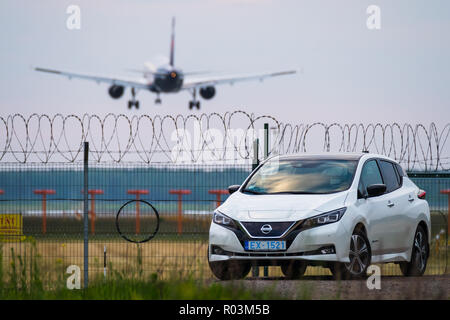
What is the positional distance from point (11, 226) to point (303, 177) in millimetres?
5449

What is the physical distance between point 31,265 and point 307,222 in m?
3.50

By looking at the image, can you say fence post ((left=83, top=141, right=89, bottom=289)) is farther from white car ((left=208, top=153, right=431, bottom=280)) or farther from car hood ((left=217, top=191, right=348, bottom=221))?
car hood ((left=217, top=191, right=348, bottom=221))

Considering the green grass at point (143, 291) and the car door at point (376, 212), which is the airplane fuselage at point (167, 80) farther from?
the green grass at point (143, 291)

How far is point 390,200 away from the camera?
43.5 ft

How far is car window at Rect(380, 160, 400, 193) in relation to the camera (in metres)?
13.7

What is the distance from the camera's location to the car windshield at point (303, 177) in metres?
12.7

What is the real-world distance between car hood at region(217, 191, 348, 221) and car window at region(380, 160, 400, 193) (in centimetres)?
150

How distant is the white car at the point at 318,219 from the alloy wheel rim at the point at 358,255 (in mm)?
13

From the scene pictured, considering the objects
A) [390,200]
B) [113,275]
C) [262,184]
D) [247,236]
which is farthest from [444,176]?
[113,275]

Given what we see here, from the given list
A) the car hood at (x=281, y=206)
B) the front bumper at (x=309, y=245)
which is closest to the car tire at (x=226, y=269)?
the front bumper at (x=309, y=245)

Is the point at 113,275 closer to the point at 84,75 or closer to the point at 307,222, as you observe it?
the point at 307,222

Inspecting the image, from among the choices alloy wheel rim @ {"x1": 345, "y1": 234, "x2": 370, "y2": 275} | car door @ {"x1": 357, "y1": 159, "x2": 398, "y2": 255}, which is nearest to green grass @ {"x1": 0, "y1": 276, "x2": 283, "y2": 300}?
alloy wheel rim @ {"x1": 345, "y1": 234, "x2": 370, "y2": 275}

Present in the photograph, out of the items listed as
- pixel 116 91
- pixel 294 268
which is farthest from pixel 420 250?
pixel 116 91

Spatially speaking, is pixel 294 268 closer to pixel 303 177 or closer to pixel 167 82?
pixel 303 177
